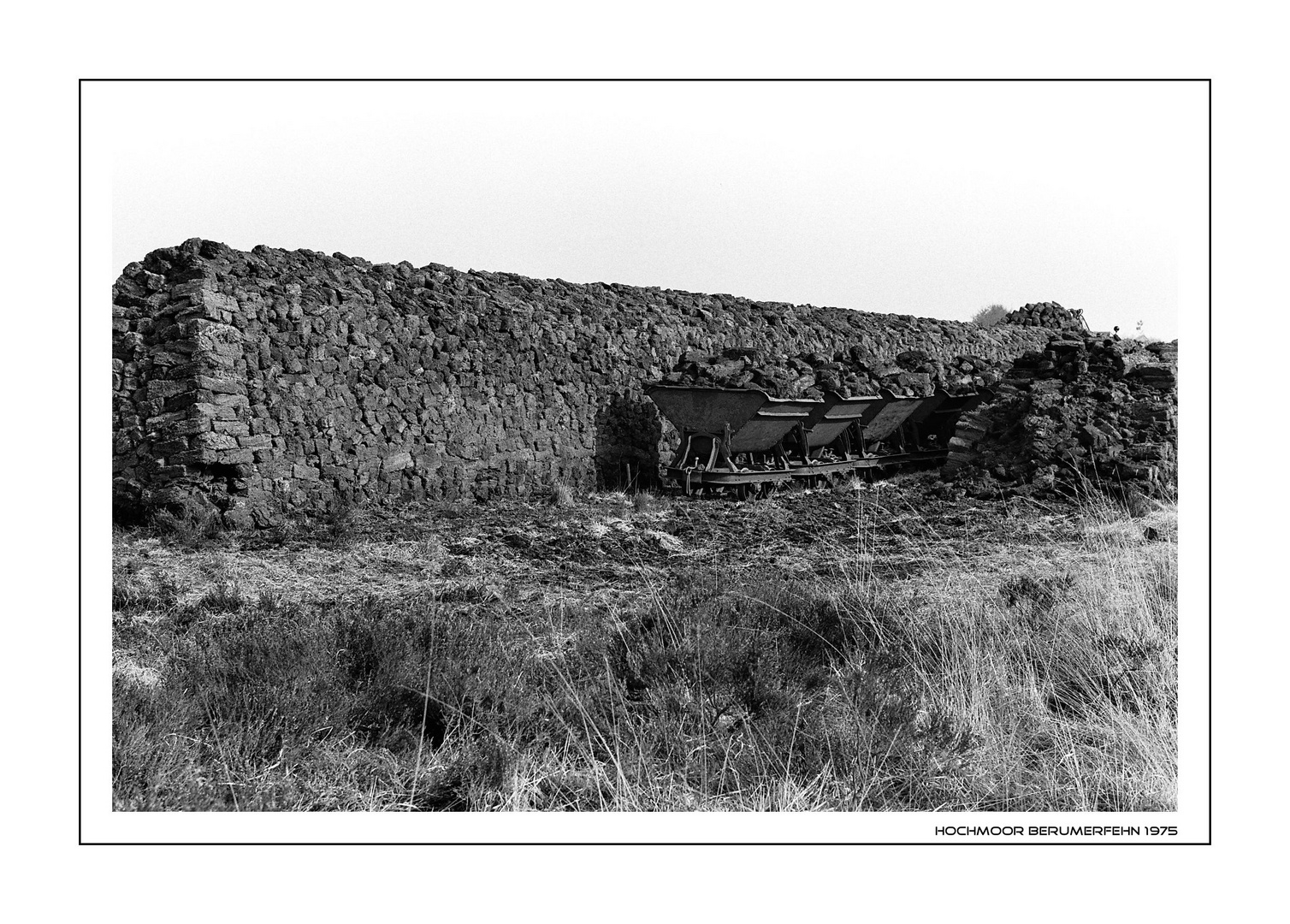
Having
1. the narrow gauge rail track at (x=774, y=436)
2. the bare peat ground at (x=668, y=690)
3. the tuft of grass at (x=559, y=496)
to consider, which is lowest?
the bare peat ground at (x=668, y=690)

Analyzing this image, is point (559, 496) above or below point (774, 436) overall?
below

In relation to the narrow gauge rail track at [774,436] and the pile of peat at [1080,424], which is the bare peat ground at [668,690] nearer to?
the pile of peat at [1080,424]

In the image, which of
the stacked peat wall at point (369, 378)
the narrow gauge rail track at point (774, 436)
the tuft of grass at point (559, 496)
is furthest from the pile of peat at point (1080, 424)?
the tuft of grass at point (559, 496)

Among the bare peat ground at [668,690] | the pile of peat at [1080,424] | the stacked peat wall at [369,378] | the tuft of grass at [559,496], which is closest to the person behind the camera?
the bare peat ground at [668,690]

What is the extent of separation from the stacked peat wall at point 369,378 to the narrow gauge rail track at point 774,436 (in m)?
0.45

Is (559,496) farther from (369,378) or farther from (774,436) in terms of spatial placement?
(774,436)

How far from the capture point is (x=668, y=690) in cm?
455

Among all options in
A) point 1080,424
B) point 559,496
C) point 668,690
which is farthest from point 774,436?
point 668,690

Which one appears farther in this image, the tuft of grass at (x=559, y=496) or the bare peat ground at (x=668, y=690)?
the tuft of grass at (x=559, y=496)

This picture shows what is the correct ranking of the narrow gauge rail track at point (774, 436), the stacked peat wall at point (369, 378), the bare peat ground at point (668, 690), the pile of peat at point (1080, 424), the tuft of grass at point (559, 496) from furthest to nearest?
the narrow gauge rail track at point (774, 436) < the tuft of grass at point (559, 496) < the pile of peat at point (1080, 424) < the stacked peat wall at point (369, 378) < the bare peat ground at point (668, 690)

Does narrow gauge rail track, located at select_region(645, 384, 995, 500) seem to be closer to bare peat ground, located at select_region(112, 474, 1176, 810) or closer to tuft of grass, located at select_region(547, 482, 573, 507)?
tuft of grass, located at select_region(547, 482, 573, 507)

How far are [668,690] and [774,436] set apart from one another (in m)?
9.03

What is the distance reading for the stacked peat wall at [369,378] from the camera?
32.6 feet
